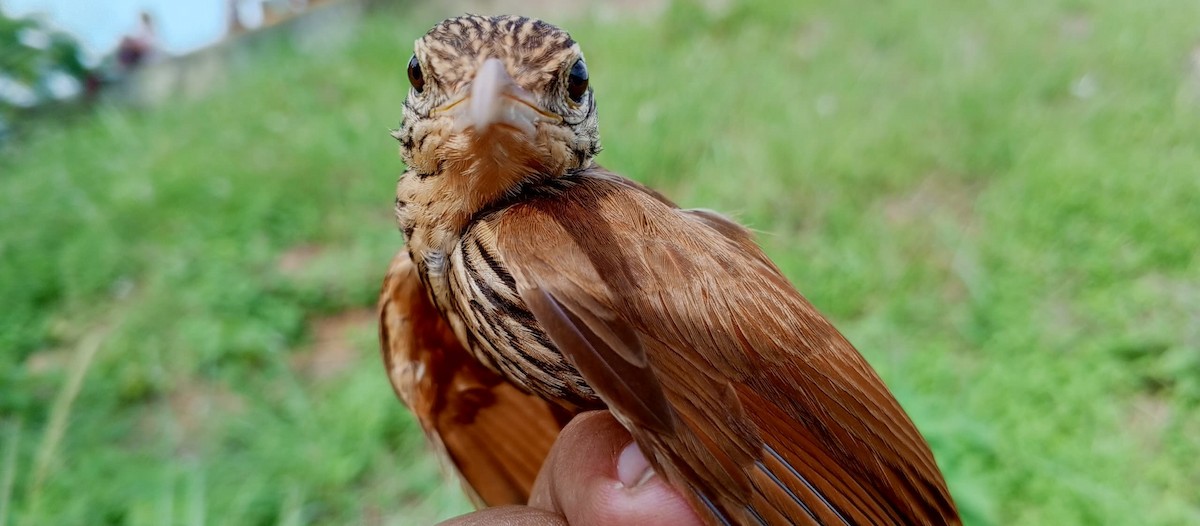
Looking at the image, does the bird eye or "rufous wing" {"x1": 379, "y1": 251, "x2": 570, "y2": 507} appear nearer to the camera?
the bird eye

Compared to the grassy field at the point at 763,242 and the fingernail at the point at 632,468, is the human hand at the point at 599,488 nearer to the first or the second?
the fingernail at the point at 632,468

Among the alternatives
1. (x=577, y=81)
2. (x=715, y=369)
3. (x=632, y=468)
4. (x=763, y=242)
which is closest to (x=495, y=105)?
(x=577, y=81)

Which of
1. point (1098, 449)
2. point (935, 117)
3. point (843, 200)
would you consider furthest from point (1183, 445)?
point (935, 117)

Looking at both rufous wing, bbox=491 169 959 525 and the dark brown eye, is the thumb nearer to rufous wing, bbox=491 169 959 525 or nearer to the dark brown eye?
rufous wing, bbox=491 169 959 525

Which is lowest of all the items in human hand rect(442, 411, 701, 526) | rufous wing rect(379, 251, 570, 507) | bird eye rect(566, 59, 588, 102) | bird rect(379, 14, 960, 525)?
rufous wing rect(379, 251, 570, 507)

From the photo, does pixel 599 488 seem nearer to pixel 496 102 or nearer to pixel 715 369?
pixel 715 369

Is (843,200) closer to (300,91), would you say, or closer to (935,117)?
(935,117)

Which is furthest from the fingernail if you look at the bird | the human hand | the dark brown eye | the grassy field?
the grassy field
